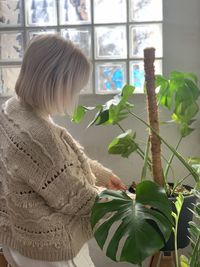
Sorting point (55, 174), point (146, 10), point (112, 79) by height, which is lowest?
point (55, 174)

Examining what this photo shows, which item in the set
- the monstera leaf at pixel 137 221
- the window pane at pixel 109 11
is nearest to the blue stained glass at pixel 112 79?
the window pane at pixel 109 11

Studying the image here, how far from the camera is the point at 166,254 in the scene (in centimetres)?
154

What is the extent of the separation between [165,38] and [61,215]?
3.01 ft

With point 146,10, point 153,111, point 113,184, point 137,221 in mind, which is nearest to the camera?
point 137,221

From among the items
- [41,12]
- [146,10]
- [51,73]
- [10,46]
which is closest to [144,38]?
[146,10]

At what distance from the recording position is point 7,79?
6.06 ft

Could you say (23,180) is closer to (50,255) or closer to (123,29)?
(50,255)

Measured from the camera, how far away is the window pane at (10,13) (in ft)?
5.82

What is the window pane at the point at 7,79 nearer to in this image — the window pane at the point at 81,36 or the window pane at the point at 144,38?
the window pane at the point at 81,36

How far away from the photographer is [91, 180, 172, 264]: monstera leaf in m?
1.03

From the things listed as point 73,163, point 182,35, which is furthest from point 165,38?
point 73,163

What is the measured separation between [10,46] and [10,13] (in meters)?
0.14

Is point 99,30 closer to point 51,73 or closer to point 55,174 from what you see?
point 51,73

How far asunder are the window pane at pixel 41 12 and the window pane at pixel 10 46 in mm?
86
